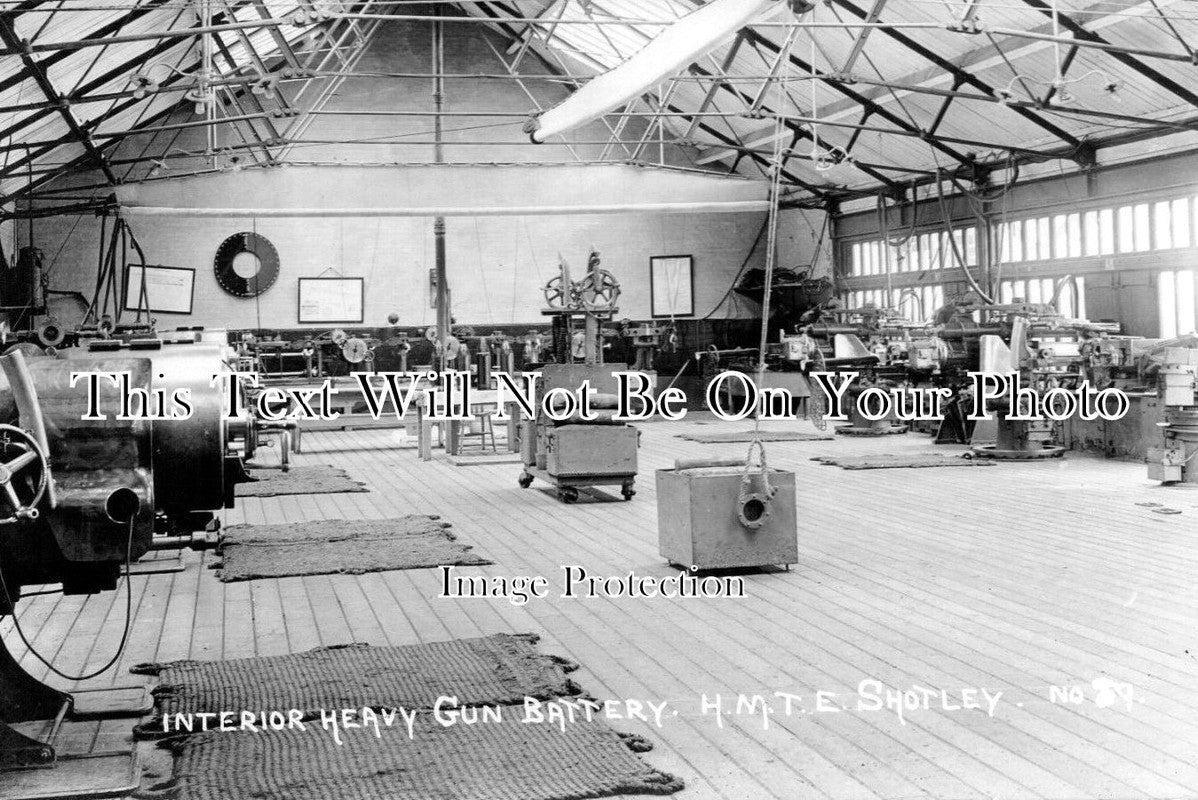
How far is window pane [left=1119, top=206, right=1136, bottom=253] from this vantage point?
13.5 metres

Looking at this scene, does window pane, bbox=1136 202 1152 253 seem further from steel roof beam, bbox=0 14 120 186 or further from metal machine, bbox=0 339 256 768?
metal machine, bbox=0 339 256 768

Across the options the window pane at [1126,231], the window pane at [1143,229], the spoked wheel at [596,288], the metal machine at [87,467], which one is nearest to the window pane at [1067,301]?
the window pane at [1126,231]

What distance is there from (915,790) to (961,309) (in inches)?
414

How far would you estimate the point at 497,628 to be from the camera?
4.79 metres

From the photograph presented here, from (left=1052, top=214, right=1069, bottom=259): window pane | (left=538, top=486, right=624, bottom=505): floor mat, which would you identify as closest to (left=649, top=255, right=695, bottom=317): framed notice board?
(left=1052, top=214, right=1069, bottom=259): window pane

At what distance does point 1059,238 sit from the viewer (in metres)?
14.7

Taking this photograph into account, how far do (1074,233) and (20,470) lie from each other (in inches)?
539

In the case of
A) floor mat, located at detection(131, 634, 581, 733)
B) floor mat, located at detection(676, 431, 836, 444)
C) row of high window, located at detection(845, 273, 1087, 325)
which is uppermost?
row of high window, located at detection(845, 273, 1087, 325)

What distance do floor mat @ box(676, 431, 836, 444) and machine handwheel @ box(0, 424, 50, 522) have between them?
10964mm

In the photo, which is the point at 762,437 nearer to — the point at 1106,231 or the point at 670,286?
the point at 1106,231

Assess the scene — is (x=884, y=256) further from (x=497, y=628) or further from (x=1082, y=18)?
(x=497, y=628)

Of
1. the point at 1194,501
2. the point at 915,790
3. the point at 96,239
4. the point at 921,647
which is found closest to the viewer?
the point at 915,790

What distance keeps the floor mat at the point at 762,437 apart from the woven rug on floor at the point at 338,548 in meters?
6.56

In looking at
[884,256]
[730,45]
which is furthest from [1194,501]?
[884,256]
